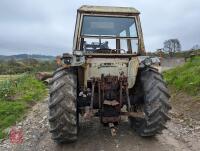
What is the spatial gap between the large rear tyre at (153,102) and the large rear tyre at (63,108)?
146 centimetres

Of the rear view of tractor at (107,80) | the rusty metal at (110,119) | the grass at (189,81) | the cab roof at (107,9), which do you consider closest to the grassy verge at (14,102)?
the rear view of tractor at (107,80)

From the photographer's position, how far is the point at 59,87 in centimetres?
802

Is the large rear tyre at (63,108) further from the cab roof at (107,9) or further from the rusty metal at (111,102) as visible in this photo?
the cab roof at (107,9)

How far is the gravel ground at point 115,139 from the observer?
821cm

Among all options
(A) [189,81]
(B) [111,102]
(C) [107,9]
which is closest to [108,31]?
(C) [107,9]

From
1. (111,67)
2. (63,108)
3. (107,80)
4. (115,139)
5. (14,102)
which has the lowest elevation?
(115,139)

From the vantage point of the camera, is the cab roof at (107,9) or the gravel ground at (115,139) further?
the cab roof at (107,9)

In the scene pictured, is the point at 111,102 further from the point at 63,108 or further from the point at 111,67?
the point at 63,108

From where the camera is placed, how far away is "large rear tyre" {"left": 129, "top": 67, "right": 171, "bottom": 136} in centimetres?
829

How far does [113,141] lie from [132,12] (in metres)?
2.87

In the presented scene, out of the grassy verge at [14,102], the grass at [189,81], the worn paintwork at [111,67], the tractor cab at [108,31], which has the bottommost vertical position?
the grassy verge at [14,102]

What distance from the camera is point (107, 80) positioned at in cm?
846

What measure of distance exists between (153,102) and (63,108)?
1791 millimetres

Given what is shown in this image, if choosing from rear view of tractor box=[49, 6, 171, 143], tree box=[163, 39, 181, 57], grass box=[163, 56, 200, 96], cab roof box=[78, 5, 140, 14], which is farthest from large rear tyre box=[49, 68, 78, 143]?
tree box=[163, 39, 181, 57]
